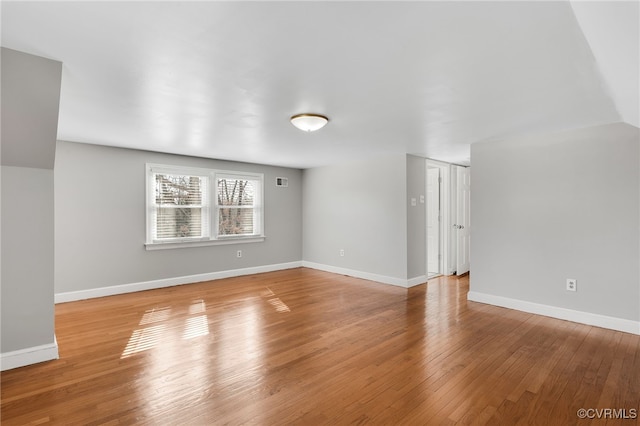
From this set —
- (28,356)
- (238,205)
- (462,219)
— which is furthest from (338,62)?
(462,219)

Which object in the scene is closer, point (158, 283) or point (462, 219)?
point (158, 283)

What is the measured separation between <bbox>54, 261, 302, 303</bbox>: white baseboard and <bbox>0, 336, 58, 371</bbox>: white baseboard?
207 centimetres

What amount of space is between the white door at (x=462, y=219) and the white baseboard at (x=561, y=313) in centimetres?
190

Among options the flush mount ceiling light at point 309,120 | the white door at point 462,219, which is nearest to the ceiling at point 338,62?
the flush mount ceiling light at point 309,120

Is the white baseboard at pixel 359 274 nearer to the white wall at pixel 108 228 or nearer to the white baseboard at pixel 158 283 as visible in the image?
A: the white baseboard at pixel 158 283

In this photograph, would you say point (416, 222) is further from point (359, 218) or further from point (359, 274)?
point (359, 274)

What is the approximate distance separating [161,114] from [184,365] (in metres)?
2.32

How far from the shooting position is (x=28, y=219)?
248 cm

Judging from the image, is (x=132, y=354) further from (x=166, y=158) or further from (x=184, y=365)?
(x=166, y=158)

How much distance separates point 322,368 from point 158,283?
3.71m

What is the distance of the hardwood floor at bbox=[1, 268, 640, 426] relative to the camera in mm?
1961

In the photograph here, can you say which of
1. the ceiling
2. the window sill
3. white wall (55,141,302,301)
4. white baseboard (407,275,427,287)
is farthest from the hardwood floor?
the ceiling

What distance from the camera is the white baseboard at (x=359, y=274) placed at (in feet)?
17.2

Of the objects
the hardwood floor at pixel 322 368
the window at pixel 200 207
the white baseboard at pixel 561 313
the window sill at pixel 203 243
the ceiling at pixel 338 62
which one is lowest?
the hardwood floor at pixel 322 368
